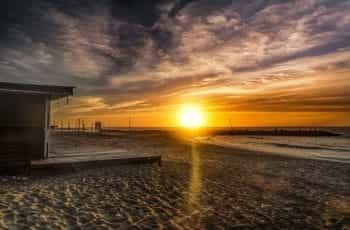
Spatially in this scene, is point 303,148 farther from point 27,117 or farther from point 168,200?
point 27,117

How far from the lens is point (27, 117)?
11.0m

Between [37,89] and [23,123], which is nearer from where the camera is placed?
[37,89]

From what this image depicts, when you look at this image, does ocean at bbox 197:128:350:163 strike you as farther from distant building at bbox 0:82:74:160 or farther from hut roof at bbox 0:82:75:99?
distant building at bbox 0:82:74:160

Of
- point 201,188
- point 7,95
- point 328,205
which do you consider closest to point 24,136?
point 7,95

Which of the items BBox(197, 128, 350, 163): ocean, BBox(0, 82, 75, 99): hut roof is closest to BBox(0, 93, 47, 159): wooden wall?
BBox(0, 82, 75, 99): hut roof

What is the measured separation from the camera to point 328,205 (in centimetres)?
758

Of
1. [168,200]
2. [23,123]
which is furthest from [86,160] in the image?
[168,200]

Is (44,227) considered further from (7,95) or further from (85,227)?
(7,95)

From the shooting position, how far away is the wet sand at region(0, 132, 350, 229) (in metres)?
5.80

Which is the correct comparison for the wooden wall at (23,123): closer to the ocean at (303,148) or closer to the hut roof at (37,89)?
the hut roof at (37,89)

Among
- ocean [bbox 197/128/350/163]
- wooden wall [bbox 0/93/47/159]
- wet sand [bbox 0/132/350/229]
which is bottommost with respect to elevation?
ocean [bbox 197/128/350/163]

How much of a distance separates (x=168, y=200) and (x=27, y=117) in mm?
7686

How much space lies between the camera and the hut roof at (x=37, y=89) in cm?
989

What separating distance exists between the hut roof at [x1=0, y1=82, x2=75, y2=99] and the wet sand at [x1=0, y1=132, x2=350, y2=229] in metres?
3.30
